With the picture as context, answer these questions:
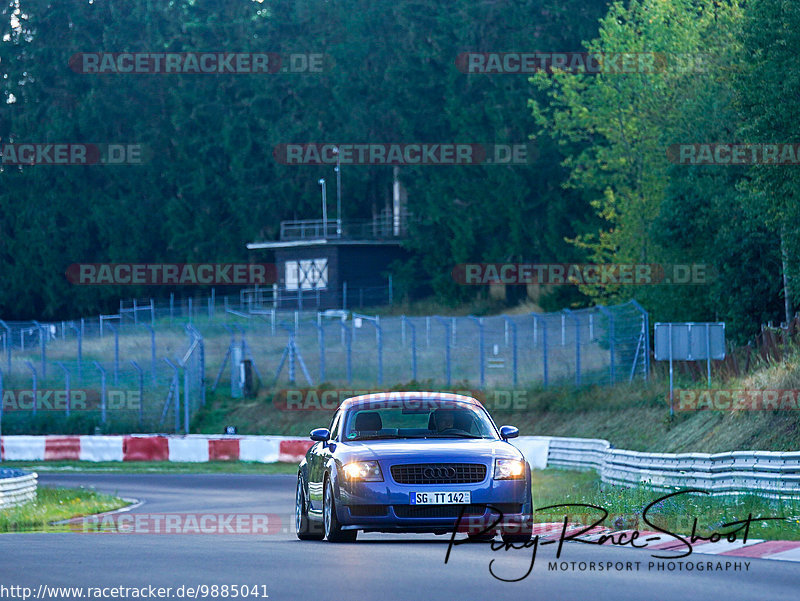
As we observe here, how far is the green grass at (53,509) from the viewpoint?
2222 centimetres

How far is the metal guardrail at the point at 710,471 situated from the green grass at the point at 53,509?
8.37 m

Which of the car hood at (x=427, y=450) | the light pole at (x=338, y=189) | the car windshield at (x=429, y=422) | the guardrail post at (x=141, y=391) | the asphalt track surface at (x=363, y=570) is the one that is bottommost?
the guardrail post at (x=141, y=391)

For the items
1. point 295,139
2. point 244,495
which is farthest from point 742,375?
point 295,139

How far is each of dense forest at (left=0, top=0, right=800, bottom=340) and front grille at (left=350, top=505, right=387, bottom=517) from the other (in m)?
29.2

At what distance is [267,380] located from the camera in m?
50.4

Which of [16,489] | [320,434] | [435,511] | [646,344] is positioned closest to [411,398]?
[320,434]

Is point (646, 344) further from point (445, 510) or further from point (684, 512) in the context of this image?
point (445, 510)

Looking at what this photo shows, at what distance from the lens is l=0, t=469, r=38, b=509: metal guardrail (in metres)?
24.5

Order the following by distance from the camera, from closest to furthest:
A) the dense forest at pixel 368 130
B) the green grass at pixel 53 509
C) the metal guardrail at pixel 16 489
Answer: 1. the green grass at pixel 53 509
2. the metal guardrail at pixel 16 489
3. the dense forest at pixel 368 130

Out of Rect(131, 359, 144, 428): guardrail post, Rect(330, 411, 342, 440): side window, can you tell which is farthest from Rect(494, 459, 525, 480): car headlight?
Rect(131, 359, 144, 428): guardrail post

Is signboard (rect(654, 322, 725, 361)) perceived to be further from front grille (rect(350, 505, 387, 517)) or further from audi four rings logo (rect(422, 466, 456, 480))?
front grille (rect(350, 505, 387, 517))

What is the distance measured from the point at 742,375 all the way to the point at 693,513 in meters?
13.8

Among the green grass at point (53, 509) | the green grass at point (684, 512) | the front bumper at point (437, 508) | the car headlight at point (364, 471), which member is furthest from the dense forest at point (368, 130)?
→ the car headlight at point (364, 471)

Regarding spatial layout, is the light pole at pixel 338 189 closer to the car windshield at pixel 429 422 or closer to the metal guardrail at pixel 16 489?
the metal guardrail at pixel 16 489
